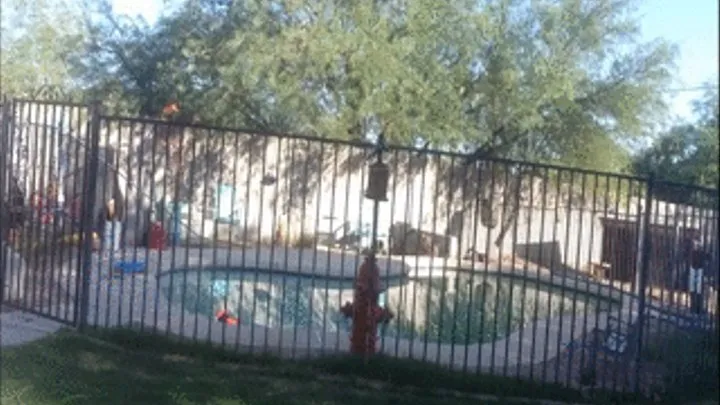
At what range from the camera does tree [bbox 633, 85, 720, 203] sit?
28.5ft

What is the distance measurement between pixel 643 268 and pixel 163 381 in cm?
399

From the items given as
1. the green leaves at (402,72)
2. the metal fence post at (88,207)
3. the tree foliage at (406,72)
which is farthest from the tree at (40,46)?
the metal fence post at (88,207)

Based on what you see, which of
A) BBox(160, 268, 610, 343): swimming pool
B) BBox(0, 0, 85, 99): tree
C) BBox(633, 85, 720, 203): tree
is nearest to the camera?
BBox(633, 85, 720, 203): tree

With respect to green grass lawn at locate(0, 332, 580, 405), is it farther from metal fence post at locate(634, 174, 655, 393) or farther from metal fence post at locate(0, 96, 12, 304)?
metal fence post at locate(634, 174, 655, 393)

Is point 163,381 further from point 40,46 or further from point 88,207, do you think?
point 40,46

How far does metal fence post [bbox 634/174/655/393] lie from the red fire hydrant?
2136 mm

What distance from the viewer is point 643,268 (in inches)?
295

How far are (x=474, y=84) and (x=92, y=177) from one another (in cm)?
1311

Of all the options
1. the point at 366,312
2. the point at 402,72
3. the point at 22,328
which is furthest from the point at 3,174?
the point at 402,72

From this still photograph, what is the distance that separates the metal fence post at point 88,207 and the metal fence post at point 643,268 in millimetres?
4635

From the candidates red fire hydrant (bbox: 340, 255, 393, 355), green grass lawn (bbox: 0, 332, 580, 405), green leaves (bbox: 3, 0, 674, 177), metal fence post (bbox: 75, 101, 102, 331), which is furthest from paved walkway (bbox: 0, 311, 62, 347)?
green leaves (bbox: 3, 0, 674, 177)

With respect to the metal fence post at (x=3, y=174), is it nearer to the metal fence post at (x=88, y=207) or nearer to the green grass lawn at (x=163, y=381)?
the metal fence post at (x=88, y=207)

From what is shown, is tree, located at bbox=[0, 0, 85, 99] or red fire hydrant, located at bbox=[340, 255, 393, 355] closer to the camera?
red fire hydrant, located at bbox=[340, 255, 393, 355]

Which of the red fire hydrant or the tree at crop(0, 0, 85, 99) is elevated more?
the tree at crop(0, 0, 85, 99)
